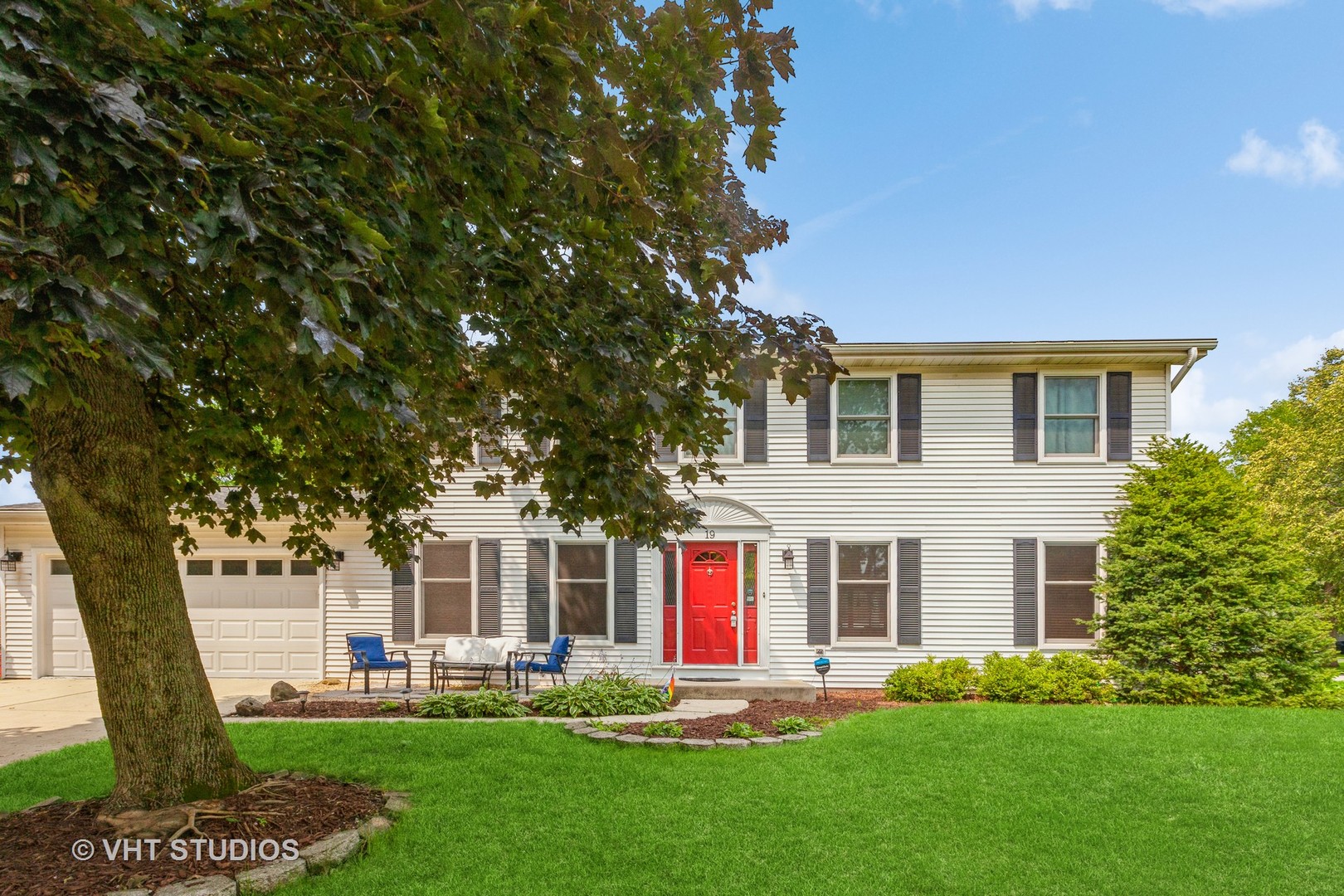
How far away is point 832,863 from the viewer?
442 cm

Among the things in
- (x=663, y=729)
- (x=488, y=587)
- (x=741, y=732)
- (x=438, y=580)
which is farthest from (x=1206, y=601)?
(x=438, y=580)

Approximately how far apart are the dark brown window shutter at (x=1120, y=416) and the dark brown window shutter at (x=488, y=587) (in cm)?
958

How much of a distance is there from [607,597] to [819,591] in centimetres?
329

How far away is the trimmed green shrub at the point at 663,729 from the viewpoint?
7526mm

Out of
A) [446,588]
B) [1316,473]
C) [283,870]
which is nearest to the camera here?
[283,870]

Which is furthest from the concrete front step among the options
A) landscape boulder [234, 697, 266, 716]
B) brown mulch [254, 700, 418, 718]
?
landscape boulder [234, 697, 266, 716]

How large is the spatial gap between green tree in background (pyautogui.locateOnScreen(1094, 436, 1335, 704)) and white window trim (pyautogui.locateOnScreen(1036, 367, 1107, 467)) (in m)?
0.89

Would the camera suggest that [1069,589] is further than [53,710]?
Yes

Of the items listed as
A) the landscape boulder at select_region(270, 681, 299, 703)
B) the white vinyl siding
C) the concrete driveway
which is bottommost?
the concrete driveway

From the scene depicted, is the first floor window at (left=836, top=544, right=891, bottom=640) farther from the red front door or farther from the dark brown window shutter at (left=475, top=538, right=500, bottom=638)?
the dark brown window shutter at (left=475, top=538, right=500, bottom=638)

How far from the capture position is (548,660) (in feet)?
35.6

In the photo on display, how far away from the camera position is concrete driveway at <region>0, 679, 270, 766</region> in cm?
805

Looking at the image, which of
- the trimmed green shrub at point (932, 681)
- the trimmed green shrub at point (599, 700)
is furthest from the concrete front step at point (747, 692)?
the trimmed green shrub at point (932, 681)

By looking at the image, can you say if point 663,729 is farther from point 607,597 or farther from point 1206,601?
point 1206,601
